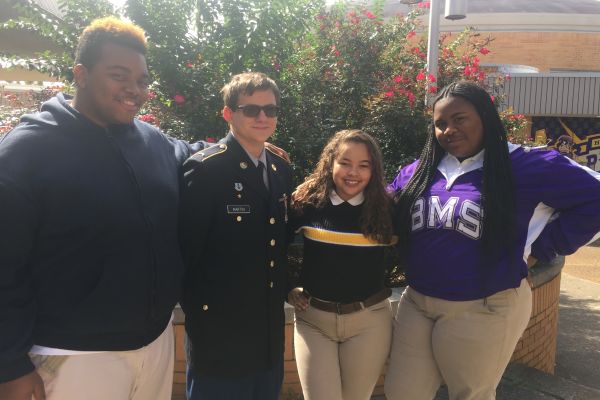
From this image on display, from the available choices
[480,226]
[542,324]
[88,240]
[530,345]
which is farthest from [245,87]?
[542,324]

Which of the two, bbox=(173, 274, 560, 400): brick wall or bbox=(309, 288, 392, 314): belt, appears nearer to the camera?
bbox=(309, 288, 392, 314): belt

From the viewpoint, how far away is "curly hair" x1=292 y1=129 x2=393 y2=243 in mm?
2438

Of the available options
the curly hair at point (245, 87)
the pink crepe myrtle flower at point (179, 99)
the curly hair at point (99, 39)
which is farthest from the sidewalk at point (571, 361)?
the pink crepe myrtle flower at point (179, 99)

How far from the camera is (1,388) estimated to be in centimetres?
161

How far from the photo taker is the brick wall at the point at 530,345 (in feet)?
10.3

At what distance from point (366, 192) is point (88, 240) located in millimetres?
1343

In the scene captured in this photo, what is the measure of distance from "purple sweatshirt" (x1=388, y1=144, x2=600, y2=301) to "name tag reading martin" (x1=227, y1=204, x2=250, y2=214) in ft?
2.70

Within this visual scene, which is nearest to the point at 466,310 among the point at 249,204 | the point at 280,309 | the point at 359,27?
the point at 280,309

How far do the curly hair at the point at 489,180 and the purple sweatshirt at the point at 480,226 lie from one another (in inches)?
1.8

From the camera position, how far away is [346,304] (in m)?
2.43

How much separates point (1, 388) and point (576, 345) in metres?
4.92

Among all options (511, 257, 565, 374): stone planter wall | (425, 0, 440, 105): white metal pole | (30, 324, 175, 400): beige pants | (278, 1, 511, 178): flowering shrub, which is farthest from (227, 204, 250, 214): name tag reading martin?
(425, 0, 440, 105): white metal pole

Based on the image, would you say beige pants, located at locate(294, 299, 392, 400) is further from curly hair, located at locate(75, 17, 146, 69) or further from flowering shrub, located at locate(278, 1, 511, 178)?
flowering shrub, located at locate(278, 1, 511, 178)

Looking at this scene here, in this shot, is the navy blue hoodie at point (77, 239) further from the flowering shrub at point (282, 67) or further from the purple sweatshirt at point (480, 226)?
the flowering shrub at point (282, 67)
